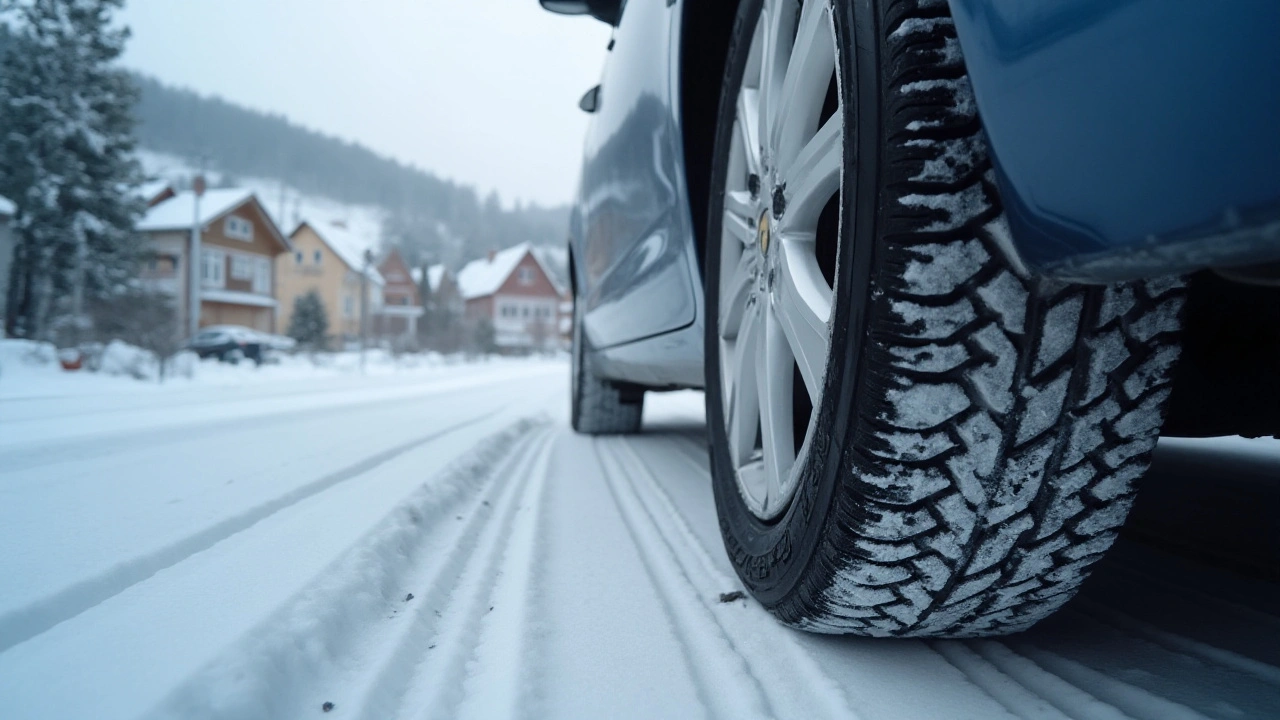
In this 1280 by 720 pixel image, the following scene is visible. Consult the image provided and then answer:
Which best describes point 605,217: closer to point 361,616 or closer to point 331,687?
point 361,616

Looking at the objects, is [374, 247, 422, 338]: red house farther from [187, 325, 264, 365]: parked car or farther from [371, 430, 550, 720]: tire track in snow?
[371, 430, 550, 720]: tire track in snow

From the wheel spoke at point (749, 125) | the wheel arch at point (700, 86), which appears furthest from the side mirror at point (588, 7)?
the wheel spoke at point (749, 125)

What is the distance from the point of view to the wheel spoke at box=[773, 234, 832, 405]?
1.03 meters

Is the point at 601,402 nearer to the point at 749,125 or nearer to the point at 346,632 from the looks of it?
the point at 749,125

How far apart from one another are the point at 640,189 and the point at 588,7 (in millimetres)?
1229

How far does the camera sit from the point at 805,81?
3.55 feet

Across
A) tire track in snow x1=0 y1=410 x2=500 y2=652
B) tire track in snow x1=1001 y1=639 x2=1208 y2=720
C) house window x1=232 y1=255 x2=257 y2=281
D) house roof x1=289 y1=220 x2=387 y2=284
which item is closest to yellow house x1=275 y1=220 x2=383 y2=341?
house roof x1=289 y1=220 x2=387 y2=284

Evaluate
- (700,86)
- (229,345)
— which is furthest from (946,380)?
(229,345)

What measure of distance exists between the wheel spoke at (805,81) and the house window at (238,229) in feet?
112

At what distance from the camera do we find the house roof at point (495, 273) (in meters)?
50.9

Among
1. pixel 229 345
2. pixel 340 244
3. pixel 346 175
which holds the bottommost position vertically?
pixel 229 345

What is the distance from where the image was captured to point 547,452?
3408 mm

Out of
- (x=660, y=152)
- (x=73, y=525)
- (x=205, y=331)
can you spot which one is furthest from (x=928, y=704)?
(x=205, y=331)

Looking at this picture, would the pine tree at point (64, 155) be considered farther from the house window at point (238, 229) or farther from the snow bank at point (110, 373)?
the house window at point (238, 229)
